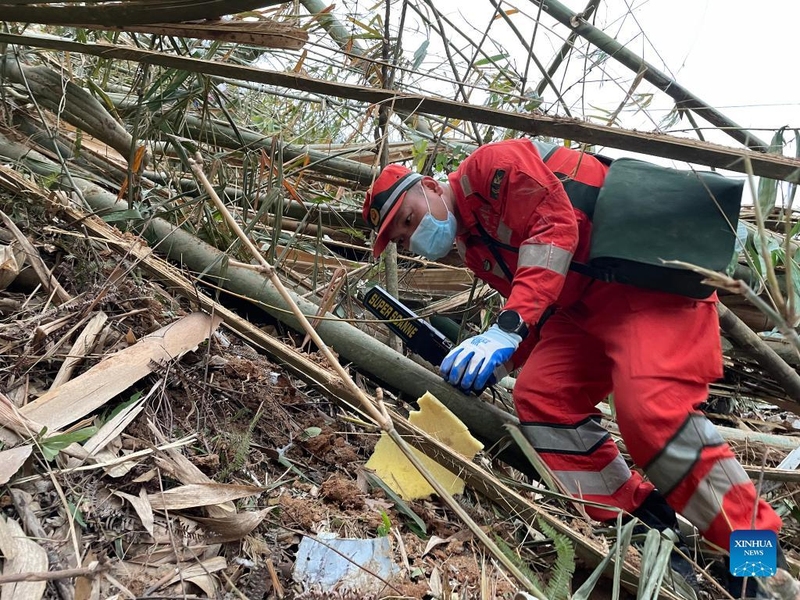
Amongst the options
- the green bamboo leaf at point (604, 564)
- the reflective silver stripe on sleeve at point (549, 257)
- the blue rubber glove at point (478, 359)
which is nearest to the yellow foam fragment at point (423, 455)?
the blue rubber glove at point (478, 359)

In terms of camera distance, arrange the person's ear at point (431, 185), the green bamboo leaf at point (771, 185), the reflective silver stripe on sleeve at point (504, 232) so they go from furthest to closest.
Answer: the person's ear at point (431, 185) → the reflective silver stripe on sleeve at point (504, 232) → the green bamboo leaf at point (771, 185)

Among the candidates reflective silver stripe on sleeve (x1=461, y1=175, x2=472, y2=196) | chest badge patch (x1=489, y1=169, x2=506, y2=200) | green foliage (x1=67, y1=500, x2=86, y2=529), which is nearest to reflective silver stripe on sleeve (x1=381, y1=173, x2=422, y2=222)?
reflective silver stripe on sleeve (x1=461, y1=175, x2=472, y2=196)

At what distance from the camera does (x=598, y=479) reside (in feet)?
7.38

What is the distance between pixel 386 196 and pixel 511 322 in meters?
0.77

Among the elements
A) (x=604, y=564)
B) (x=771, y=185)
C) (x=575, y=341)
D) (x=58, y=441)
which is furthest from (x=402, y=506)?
(x=771, y=185)

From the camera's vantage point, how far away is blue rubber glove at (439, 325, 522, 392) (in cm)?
207

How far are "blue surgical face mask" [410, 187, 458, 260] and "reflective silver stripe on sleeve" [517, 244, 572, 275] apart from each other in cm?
47

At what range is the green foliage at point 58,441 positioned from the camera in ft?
4.44

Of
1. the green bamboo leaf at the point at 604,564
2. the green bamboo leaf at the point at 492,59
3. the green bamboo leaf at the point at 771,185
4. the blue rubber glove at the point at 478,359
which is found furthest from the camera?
the green bamboo leaf at the point at 492,59

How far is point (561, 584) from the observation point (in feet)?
3.98

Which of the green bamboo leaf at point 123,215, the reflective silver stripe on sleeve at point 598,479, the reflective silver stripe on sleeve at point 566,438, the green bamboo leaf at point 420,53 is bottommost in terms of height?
the reflective silver stripe on sleeve at point 598,479

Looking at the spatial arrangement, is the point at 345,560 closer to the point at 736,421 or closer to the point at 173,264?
the point at 173,264

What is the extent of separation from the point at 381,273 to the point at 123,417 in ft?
5.95

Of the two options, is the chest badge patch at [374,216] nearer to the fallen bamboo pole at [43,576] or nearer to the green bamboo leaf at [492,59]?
the green bamboo leaf at [492,59]
